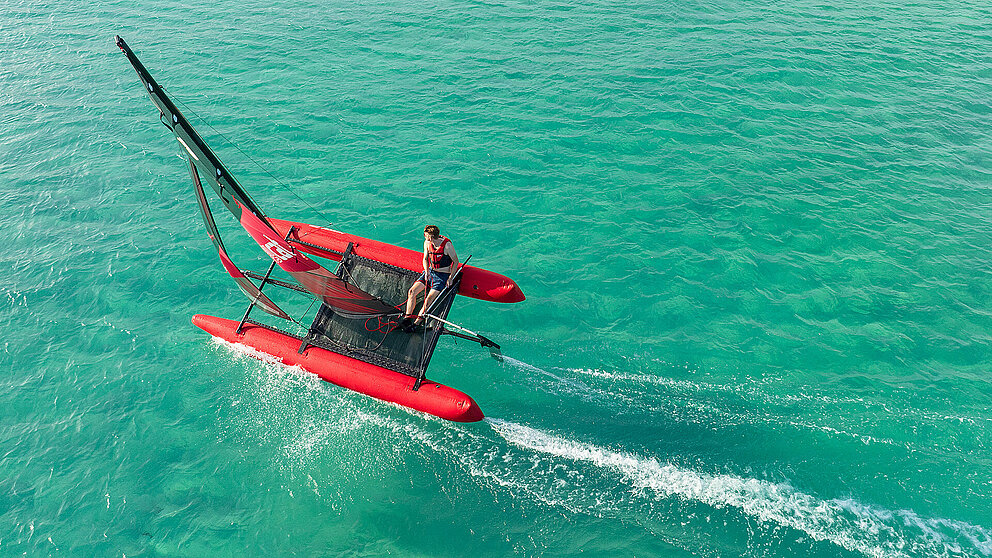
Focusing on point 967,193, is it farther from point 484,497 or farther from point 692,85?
point 484,497

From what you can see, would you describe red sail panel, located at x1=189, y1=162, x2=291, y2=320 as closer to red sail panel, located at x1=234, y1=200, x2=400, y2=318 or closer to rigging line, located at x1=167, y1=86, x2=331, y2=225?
red sail panel, located at x1=234, y1=200, x2=400, y2=318

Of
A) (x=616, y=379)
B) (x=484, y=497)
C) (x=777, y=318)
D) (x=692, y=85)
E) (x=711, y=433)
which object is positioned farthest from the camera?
(x=692, y=85)

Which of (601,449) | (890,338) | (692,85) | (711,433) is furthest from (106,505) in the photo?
(692,85)

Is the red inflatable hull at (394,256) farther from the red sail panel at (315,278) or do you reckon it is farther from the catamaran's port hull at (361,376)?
the catamaran's port hull at (361,376)

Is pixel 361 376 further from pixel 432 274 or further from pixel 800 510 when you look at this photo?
pixel 800 510

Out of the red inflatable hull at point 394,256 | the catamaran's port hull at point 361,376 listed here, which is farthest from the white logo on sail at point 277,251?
the red inflatable hull at point 394,256

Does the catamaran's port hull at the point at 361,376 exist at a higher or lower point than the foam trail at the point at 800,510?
higher
